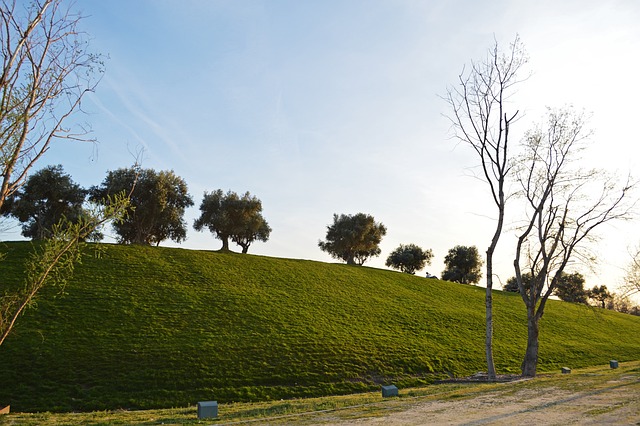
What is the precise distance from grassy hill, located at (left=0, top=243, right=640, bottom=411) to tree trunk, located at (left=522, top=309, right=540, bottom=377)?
22.8 ft

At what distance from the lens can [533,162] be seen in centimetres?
3152

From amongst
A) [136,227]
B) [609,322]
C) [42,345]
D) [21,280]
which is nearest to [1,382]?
[42,345]

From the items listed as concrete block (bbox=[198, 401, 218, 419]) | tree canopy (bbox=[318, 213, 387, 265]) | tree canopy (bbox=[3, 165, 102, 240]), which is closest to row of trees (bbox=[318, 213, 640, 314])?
tree canopy (bbox=[318, 213, 387, 265])

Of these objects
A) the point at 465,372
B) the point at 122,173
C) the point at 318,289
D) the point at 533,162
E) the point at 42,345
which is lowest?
the point at 465,372

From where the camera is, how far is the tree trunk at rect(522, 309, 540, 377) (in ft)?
94.9

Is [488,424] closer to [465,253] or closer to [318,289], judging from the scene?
[318,289]

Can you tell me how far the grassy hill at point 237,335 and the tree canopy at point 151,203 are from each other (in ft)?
28.0

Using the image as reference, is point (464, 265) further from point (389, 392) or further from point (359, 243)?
point (389, 392)

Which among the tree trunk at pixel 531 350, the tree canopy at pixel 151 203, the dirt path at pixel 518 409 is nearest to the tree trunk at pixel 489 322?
the tree trunk at pixel 531 350

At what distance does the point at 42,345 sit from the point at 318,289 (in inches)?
1205

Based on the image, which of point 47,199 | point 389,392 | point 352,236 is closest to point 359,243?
point 352,236

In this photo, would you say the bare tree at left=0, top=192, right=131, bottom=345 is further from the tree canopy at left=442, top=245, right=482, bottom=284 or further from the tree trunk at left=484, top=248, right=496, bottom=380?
the tree canopy at left=442, top=245, right=482, bottom=284

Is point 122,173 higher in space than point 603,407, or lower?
higher

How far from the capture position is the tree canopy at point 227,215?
7025 cm
